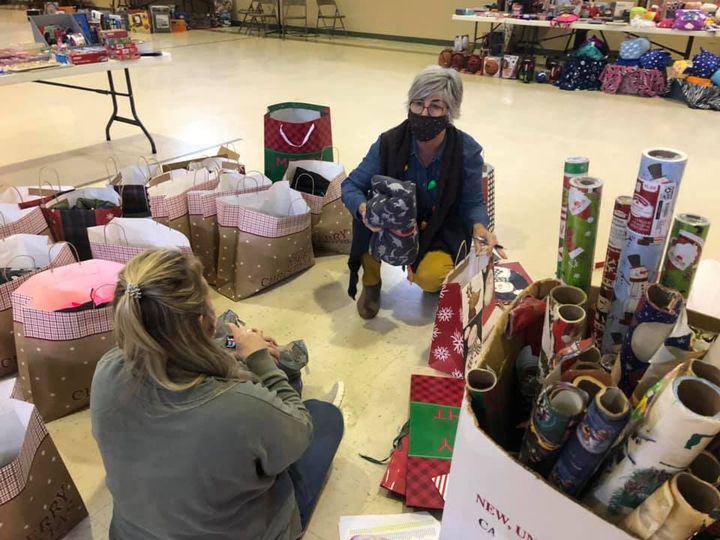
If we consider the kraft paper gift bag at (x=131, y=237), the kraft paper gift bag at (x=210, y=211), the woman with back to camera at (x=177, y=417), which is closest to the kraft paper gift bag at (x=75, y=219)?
the kraft paper gift bag at (x=131, y=237)

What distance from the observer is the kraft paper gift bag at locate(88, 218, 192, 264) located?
2268mm

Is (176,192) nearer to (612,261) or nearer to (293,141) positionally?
(293,141)

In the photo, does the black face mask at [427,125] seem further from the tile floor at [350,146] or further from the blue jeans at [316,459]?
the blue jeans at [316,459]

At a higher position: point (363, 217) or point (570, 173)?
point (570, 173)

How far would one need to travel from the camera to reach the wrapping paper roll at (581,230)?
123cm

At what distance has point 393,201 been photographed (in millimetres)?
2207

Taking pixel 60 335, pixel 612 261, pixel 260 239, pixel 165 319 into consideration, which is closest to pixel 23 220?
pixel 60 335

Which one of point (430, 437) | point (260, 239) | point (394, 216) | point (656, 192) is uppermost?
point (656, 192)

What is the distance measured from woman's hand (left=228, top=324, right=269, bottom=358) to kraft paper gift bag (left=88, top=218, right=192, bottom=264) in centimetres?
81

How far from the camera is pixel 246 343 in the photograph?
1537mm

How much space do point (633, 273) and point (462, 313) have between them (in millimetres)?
850

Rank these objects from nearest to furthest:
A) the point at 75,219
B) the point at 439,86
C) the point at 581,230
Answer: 1. the point at 581,230
2. the point at 439,86
3. the point at 75,219

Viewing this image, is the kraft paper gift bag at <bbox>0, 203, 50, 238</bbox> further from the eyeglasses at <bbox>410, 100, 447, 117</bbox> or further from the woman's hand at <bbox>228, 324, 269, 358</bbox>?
the eyeglasses at <bbox>410, 100, 447, 117</bbox>

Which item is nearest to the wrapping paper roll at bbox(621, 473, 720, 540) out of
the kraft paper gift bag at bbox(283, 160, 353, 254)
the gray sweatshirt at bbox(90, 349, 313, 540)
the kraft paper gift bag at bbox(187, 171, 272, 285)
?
the gray sweatshirt at bbox(90, 349, 313, 540)
